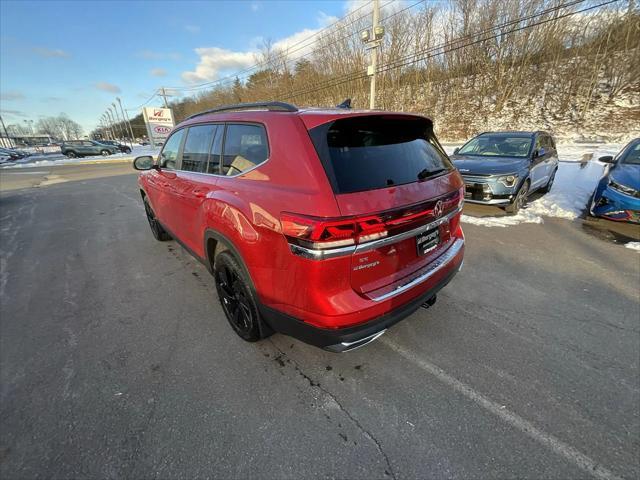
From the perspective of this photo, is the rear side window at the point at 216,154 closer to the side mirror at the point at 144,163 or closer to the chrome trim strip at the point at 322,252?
the chrome trim strip at the point at 322,252

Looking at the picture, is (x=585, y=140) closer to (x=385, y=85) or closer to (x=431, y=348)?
(x=385, y=85)

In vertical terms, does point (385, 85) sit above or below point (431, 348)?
above

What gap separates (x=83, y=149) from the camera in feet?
106

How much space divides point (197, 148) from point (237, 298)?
160 centimetres

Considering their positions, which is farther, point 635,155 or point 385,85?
point 385,85

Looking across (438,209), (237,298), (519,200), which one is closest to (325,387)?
(237,298)

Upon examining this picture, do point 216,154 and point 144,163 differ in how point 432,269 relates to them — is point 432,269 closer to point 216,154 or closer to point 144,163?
point 216,154

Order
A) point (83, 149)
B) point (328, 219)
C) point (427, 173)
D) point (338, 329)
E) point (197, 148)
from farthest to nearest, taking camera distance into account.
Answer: point (83, 149) → point (197, 148) → point (427, 173) → point (338, 329) → point (328, 219)

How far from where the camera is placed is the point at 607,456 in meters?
1.62

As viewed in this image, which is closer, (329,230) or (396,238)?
(329,230)

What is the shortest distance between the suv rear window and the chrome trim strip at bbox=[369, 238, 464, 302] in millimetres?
670

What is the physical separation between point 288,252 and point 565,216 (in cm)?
666

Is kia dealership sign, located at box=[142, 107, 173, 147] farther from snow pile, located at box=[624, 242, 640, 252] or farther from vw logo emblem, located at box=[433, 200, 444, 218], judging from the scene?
snow pile, located at box=[624, 242, 640, 252]

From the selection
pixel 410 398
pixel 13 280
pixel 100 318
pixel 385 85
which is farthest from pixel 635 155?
pixel 385 85
